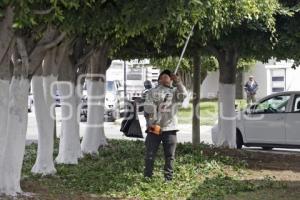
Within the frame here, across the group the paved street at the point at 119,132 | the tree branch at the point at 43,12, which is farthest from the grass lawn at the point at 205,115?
the tree branch at the point at 43,12

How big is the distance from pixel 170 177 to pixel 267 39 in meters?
3.46

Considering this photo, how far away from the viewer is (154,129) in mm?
10008

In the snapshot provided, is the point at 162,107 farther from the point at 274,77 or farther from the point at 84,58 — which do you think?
the point at 274,77

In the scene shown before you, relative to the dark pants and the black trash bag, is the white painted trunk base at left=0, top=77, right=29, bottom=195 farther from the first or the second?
the black trash bag

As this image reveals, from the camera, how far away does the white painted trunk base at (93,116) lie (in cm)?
1377

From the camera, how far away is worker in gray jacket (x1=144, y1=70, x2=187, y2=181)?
1008 cm

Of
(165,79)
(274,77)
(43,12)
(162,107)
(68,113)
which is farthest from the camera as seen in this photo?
(274,77)

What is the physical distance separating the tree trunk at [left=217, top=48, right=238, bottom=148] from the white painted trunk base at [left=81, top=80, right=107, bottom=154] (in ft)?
10.0

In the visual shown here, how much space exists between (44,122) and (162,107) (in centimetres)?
197

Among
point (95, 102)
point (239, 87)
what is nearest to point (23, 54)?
point (95, 102)

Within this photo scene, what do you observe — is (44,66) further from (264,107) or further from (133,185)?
(264,107)

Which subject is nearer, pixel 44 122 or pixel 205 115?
pixel 44 122

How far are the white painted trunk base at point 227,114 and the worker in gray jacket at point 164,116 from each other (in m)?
5.01

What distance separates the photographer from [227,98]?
15.2 m
